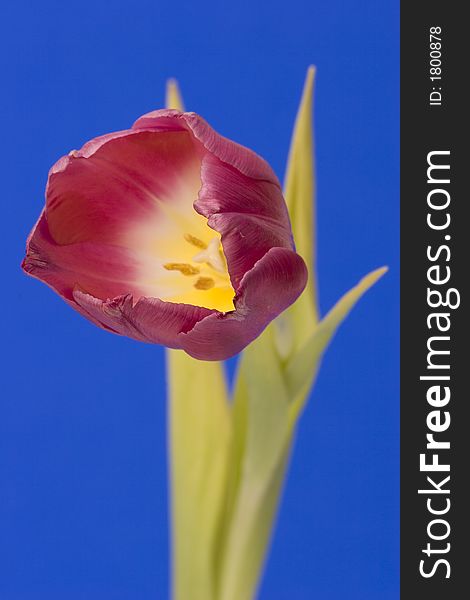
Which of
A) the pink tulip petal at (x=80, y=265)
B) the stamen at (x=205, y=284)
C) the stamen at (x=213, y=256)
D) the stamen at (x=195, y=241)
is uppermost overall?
the stamen at (x=195, y=241)

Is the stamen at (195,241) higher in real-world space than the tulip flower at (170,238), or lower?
higher

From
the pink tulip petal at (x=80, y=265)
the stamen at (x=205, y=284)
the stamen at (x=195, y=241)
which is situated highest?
the stamen at (x=195, y=241)

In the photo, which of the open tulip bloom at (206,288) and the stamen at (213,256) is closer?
the open tulip bloom at (206,288)

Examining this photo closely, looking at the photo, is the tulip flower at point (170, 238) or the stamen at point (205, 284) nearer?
the tulip flower at point (170, 238)

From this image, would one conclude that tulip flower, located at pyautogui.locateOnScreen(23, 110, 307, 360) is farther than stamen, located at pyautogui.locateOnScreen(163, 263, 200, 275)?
No
